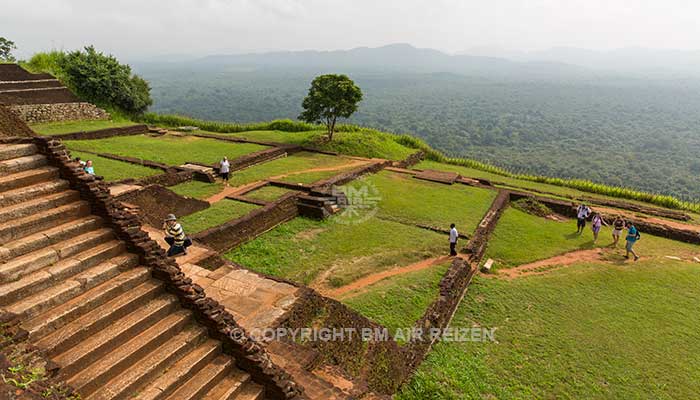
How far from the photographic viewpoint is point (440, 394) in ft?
24.0

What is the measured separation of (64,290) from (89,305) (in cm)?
33

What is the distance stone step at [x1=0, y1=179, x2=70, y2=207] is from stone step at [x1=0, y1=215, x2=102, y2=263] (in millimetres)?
539

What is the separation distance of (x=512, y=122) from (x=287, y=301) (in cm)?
15361

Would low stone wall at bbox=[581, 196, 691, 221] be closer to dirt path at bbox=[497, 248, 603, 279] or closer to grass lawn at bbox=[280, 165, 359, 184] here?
dirt path at bbox=[497, 248, 603, 279]

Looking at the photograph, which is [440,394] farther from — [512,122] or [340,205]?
[512,122]

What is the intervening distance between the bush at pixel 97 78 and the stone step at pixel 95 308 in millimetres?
31745

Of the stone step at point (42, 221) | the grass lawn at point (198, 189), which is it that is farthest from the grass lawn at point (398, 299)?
the grass lawn at point (198, 189)

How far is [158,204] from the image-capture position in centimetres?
1325

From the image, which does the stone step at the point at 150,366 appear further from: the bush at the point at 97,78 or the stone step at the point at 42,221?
the bush at the point at 97,78

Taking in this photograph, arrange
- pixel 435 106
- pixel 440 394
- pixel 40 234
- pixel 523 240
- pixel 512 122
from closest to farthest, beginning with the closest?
pixel 40 234
pixel 440 394
pixel 523 240
pixel 512 122
pixel 435 106

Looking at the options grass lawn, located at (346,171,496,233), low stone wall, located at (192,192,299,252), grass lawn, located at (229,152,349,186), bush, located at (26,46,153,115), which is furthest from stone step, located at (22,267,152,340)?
bush, located at (26,46,153,115)

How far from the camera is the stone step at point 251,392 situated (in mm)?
5438

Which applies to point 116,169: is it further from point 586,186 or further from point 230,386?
point 586,186

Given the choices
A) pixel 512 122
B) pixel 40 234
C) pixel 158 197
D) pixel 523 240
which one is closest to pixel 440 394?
pixel 40 234
